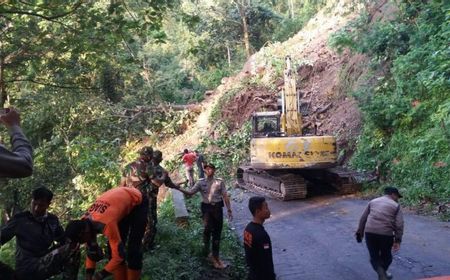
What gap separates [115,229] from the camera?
541 cm

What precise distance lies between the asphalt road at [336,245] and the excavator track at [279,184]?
955 millimetres

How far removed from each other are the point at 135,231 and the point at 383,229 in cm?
344

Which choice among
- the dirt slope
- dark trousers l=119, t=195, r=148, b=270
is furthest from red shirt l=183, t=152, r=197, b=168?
dark trousers l=119, t=195, r=148, b=270

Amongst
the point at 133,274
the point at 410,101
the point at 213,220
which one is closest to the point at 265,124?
the point at 410,101

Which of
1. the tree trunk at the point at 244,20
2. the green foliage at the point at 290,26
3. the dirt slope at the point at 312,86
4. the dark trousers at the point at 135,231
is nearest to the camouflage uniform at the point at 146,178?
the dark trousers at the point at 135,231

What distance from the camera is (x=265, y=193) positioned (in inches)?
680

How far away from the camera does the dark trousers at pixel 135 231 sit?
6.11 meters

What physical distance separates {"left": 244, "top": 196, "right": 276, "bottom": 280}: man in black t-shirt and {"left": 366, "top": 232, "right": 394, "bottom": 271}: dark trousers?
253cm

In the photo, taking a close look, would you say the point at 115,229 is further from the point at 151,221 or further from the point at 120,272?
the point at 151,221

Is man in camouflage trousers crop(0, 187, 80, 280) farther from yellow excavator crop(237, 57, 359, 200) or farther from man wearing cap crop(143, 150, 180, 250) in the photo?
yellow excavator crop(237, 57, 359, 200)

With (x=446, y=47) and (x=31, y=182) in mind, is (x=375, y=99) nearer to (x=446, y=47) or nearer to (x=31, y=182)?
(x=446, y=47)

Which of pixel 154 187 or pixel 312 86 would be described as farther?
pixel 312 86

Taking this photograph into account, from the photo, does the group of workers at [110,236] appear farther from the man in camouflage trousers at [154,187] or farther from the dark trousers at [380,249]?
the man in camouflage trousers at [154,187]

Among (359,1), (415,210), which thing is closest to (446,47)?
(415,210)
